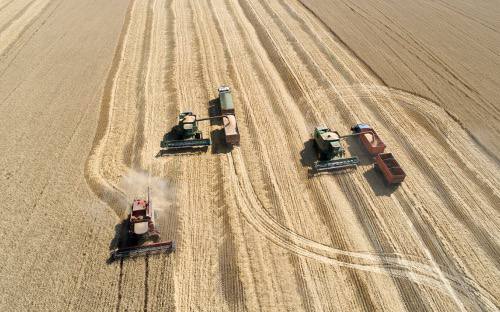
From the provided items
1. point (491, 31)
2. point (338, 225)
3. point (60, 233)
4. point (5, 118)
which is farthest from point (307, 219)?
point (491, 31)

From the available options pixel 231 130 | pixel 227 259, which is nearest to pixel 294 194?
pixel 227 259

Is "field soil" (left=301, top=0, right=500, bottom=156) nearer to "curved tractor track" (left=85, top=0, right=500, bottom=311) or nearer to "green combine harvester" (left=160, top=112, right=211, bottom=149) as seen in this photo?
"curved tractor track" (left=85, top=0, right=500, bottom=311)

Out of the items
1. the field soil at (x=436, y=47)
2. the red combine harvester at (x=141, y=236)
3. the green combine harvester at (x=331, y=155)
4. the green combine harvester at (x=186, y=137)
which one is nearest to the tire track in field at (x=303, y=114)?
the green combine harvester at (x=331, y=155)

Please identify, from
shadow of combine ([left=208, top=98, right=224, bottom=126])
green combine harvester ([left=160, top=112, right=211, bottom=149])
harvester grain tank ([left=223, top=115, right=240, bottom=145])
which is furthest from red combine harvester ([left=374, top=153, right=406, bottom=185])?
shadow of combine ([left=208, top=98, right=224, bottom=126])

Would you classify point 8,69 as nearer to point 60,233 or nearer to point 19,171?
point 19,171

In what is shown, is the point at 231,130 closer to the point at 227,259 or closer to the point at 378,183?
the point at 227,259

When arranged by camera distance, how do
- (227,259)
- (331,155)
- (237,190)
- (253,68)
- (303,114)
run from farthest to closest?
(253,68), (303,114), (331,155), (237,190), (227,259)
